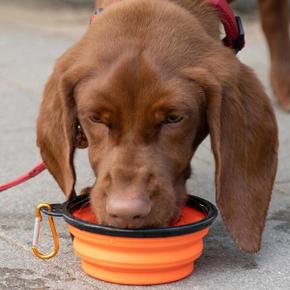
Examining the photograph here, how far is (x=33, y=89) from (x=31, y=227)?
10.1 ft

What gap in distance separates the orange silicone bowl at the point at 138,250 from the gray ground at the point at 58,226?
48mm

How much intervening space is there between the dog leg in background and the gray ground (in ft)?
0.56

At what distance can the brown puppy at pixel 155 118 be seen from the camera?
3184mm

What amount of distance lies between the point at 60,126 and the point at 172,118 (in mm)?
539

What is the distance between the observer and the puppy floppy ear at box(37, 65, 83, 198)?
3.52m

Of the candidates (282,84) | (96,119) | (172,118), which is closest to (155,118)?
(172,118)

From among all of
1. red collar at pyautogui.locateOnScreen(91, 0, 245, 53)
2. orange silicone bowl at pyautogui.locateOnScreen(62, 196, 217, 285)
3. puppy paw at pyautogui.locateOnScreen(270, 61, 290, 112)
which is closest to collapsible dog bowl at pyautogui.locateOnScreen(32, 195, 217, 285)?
orange silicone bowl at pyautogui.locateOnScreen(62, 196, 217, 285)

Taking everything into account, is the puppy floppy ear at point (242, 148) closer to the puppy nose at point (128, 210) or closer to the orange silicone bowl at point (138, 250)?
the orange silicone bowl at point (138, 250)

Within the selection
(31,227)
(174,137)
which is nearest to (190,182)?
(31,227)

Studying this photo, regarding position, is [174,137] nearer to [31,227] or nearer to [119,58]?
[119,58]

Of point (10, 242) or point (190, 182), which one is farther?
point (190, 182)

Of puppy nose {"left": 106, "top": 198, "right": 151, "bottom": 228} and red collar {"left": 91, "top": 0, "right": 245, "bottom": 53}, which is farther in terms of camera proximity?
red collar {"left": 91, "top": 0, "right": 245, "bottom": 53}

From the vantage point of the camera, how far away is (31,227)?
12.9 ft

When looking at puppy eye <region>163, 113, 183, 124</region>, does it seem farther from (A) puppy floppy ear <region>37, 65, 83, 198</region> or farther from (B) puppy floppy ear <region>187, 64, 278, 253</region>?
(A) puppy floppy ear <region>37, 65, 83, 198</region>
